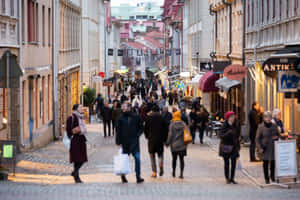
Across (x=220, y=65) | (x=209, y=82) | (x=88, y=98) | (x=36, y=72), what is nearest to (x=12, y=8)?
(x=36, y=72)

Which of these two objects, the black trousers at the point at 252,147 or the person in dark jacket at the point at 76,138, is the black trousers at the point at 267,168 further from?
the black trousers at the point at 252,147

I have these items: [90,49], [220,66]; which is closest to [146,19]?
[90,49]

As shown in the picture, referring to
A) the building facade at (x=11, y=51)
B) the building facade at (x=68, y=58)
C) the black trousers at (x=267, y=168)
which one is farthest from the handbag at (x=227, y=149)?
the building facade at (x=68, y=58)

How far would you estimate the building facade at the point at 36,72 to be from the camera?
950 inches

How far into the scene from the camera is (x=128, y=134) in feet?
49.2

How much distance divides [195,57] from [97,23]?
16317 mm

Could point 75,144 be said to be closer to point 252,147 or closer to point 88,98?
point 252,147

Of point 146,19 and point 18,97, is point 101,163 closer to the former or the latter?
point 18,97

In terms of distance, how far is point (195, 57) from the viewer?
2334 inches

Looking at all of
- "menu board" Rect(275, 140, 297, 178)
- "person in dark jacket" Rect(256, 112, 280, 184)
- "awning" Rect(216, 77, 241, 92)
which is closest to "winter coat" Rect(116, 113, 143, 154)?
"person in dark jacket" Rect(256, 112, 280, 184)

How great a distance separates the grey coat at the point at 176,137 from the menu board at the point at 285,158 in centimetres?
236

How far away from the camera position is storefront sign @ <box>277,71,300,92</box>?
54.9ft

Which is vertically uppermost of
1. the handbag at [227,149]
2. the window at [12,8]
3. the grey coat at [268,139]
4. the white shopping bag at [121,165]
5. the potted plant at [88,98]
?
the window at [12,8]

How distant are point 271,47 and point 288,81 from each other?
26.6 feet
